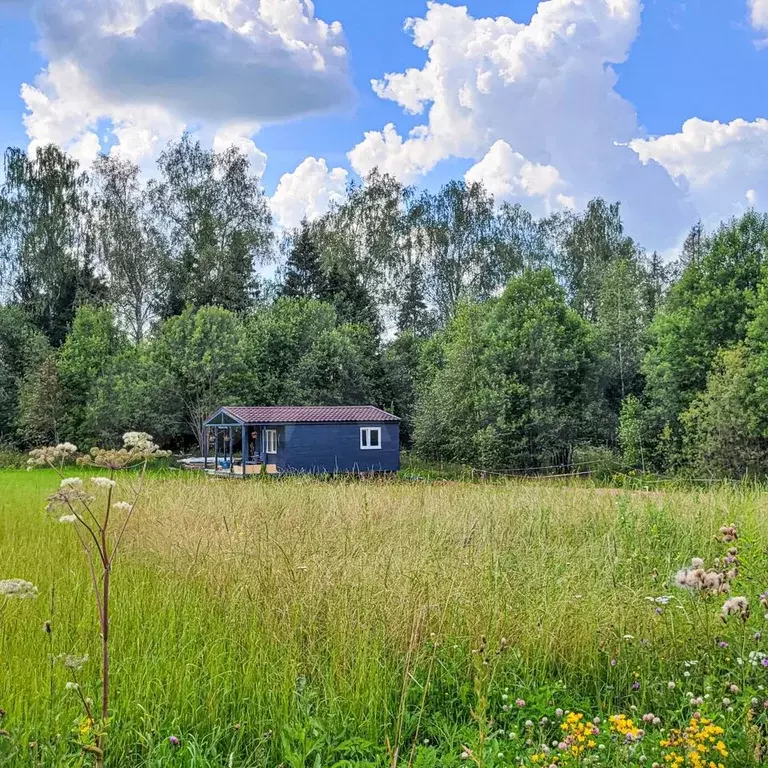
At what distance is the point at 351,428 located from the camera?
26.2 metres

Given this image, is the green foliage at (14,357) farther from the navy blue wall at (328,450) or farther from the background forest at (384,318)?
the navy blue wall at (328,450)

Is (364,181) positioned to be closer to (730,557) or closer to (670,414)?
(670,414)

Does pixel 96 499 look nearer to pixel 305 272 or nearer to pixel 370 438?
pixel 370 438

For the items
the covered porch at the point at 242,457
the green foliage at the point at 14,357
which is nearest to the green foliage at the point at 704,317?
the covered porch at the point at 242,457

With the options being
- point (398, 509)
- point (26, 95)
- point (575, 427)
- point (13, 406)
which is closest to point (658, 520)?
point (398, 509)

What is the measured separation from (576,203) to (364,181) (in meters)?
12.4

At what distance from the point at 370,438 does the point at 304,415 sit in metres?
2.79

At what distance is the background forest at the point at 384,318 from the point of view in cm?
2491

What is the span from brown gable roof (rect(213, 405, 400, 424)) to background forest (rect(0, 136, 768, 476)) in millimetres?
3532

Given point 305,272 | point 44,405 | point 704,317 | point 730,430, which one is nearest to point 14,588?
point 730,430

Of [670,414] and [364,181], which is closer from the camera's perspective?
[670,414]

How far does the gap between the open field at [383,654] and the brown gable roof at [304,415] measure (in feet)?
62.0

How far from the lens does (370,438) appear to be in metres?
26.6

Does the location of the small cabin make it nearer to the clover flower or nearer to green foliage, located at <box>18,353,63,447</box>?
green foliage, located at <box>18,353,63,447</box>
